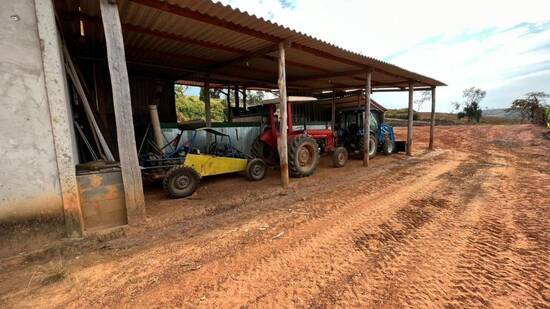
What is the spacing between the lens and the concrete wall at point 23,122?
2471mm

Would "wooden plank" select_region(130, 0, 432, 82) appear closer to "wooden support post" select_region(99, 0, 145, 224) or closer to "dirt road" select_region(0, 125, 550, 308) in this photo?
"wooden support post" select_region(99, 0, 145, 224)

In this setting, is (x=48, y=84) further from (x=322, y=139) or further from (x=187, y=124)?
(x=322, y=139)

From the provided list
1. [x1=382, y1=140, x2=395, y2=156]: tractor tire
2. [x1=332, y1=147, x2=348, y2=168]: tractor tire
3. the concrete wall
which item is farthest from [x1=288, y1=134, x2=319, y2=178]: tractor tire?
[x1=382, y1=140, x2=395, y2=156]: tractor tire

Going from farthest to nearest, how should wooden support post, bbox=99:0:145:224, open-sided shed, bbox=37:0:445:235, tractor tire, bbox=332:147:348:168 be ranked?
tractor tire, bbox=332:147:348:168 < open-sided shed, bbox=37:0:445:235 < wooden support post, bbox=99:0:145:224

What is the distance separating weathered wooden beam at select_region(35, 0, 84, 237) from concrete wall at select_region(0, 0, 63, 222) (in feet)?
0.15

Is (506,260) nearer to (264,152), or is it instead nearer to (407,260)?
(407,260)

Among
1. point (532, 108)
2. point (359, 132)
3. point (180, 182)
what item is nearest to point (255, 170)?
point (180, 182)

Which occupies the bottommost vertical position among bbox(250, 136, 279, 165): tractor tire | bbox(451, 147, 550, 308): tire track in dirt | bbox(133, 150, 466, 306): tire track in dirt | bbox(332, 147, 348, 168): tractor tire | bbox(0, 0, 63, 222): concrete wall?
bbox(451, 147, 550, 308): tire track in dirt

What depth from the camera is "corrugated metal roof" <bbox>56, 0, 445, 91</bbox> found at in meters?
3.56

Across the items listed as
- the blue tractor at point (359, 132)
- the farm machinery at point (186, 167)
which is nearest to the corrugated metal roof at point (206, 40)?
the blue tractor at point (359, 132)

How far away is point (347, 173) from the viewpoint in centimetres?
659

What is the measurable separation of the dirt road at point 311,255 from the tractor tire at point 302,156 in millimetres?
1197

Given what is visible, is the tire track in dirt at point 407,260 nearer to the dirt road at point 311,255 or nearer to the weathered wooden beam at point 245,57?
the dirt road at point 311,255

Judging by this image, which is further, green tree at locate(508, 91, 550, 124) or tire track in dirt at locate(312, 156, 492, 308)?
green tree at locate(508, 91, 550, 124)
